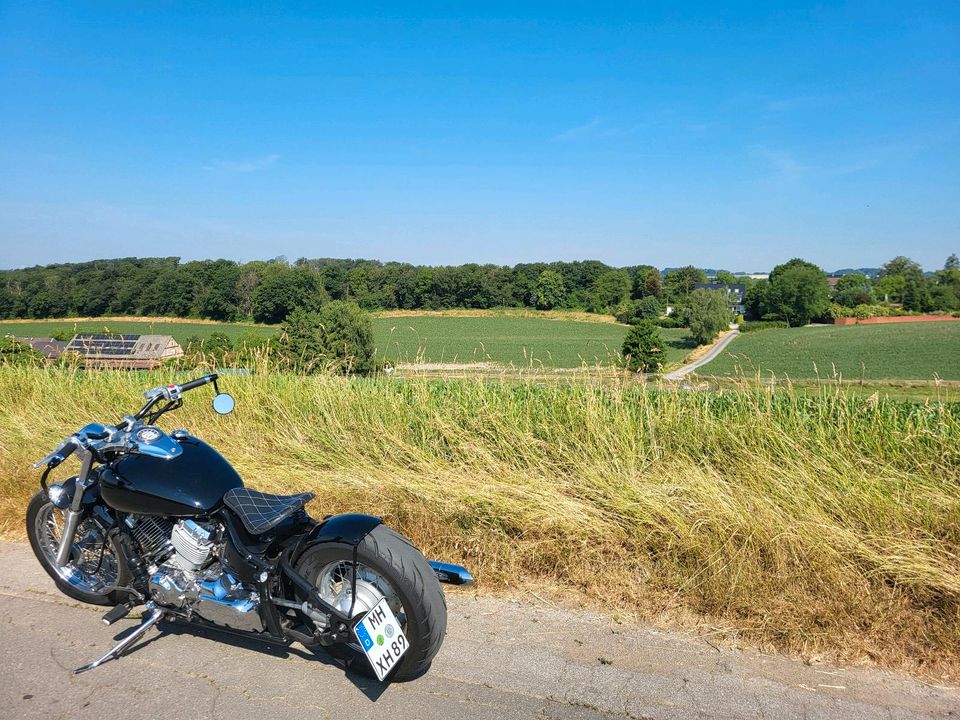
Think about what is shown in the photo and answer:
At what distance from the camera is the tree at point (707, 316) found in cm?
6216

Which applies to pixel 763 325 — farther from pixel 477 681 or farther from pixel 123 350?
pixel 477 681

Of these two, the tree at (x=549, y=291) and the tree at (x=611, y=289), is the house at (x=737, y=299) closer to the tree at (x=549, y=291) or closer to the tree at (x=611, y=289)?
the tree at (x=611, y=289)

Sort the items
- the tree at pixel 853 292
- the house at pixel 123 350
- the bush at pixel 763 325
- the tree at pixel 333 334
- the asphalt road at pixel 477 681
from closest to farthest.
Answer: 1. the asphalt road at pixel 477 681
2. the tree at pixel 333 334
3. the house at pixel 123 350
4. the bush at pixel 763 325
5. the tree at pixel 853 292

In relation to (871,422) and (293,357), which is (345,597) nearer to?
(871,422)

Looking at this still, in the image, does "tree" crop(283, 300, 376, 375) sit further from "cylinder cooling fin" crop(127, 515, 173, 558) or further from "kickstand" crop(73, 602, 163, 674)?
"kickstand" crop(73, 602, 163, 674)

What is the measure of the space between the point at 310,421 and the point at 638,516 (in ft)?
10.8

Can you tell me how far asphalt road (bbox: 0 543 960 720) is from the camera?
8.04ft

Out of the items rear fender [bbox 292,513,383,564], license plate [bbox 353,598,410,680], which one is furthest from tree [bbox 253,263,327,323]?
license plate [bbox 353,598,410,680]

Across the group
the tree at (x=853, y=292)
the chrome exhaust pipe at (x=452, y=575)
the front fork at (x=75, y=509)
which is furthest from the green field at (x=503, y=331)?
the chrome exhaust pipe at (x=452, y=575)

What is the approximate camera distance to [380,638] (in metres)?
2.51

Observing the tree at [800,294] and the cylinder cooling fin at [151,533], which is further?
the tree at [800,294]

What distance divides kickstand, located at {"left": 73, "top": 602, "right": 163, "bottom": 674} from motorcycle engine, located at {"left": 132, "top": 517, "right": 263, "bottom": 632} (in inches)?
2.6

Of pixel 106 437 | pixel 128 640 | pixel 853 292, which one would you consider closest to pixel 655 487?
pixel 128 640

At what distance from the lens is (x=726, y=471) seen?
4.39 meters
